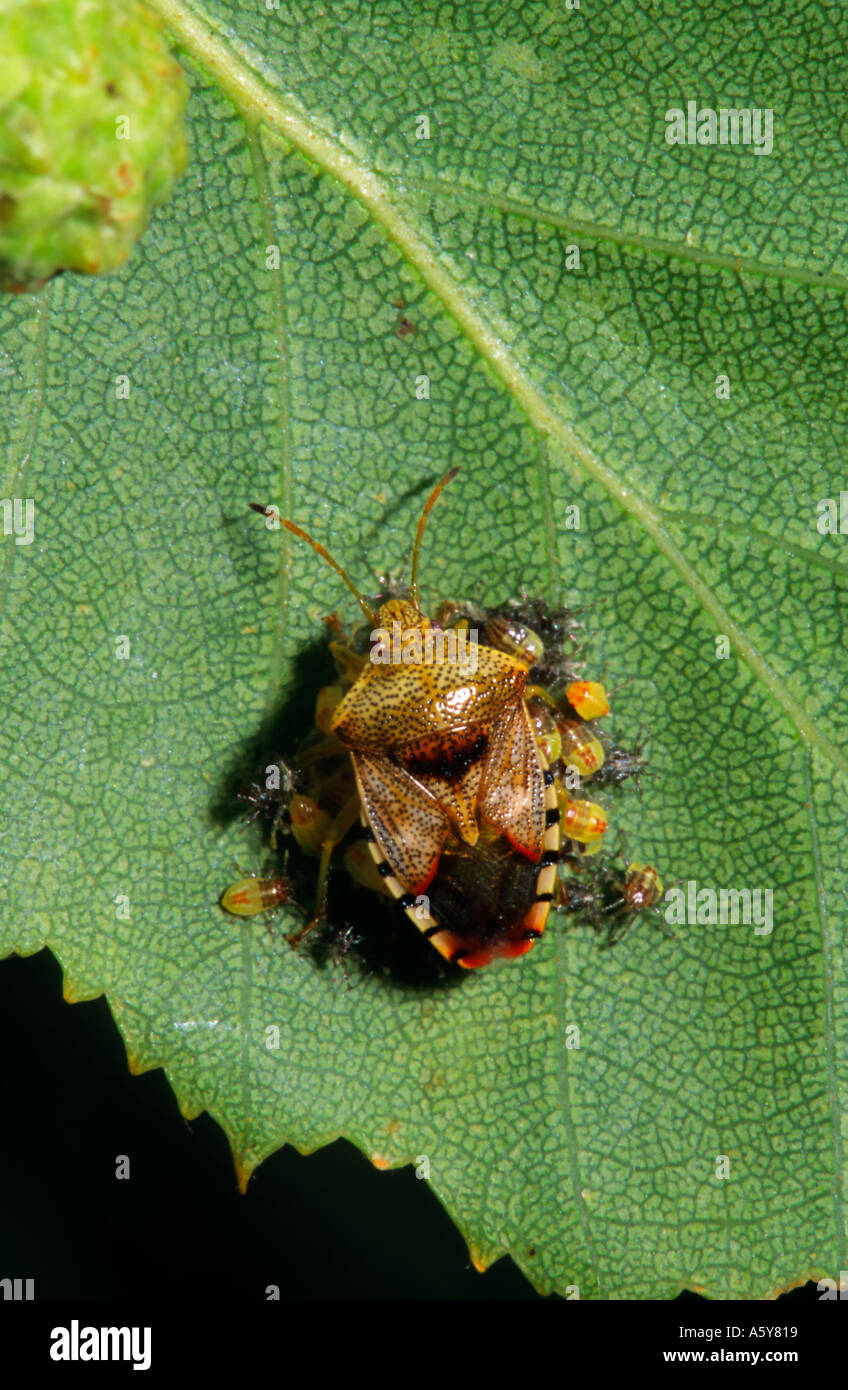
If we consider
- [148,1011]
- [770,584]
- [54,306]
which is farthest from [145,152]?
[148,1011]

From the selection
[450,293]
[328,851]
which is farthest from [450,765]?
[450,293]

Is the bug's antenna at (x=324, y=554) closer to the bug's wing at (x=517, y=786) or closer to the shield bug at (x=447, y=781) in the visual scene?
the shield bug at (x=447, y=781)

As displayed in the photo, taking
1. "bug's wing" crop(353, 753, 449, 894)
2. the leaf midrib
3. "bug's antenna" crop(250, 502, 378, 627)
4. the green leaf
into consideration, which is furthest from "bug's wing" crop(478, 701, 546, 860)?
the leaf midrib

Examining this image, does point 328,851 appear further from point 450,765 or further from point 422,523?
point 422,523

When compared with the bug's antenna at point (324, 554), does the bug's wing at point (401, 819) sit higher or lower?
lower

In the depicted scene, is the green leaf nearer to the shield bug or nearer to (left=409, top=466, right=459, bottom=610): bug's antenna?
(left=409, top=466, right=459, bottom=610): bug's antenna

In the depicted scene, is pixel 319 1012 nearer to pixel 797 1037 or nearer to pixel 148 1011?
pixel 148 1011

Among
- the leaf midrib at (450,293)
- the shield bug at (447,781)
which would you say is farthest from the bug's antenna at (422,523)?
the leaf midrib at (450,293)
